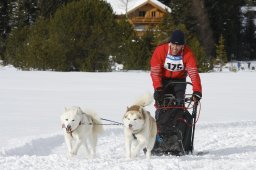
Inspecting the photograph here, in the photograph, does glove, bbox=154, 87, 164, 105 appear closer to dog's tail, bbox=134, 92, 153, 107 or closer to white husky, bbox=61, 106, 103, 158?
dog's tail, bbox=134, 92, 153, 107

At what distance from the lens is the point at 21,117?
403 inches

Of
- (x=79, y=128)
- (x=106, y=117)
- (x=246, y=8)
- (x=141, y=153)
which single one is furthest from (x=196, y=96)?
(x=246, y=8)

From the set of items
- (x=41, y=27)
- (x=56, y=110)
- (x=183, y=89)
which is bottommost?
(x=56, y=110)

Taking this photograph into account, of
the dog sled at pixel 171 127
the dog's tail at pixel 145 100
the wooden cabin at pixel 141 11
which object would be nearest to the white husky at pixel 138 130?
the dog's tail at pixel 145 100

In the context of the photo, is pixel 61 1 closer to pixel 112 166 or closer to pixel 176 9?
pixel 176 9

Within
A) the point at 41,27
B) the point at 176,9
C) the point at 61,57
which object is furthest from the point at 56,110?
the point at 176,9

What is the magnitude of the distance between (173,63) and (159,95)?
0.43 metres

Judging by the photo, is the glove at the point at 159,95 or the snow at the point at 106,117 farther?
the glove at the point at 159,95

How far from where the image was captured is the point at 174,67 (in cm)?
642

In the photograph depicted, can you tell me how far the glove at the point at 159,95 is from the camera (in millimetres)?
6249

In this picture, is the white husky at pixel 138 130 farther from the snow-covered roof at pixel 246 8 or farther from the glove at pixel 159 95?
the snow-covered roof at pixel 246 8

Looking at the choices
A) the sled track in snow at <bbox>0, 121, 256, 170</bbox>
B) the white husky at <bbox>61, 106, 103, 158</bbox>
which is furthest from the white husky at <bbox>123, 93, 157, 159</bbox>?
the white husky at <bbox>61, 106, 103, 158</bbox>

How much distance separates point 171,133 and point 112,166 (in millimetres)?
1632

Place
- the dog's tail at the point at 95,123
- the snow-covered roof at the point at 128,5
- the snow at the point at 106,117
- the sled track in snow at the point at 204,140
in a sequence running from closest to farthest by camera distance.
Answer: the snow at the point at 106,117 < the dog's tail at the point at 95,123 < the sled track in snow at the point at 204,140 < the snow-covered roof at the point at 128,5
